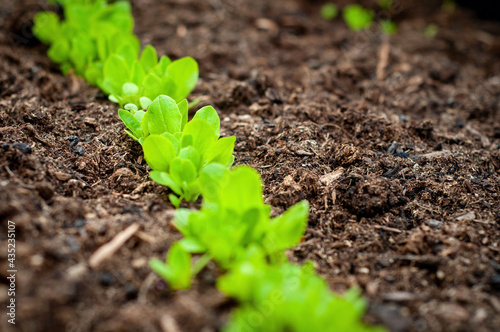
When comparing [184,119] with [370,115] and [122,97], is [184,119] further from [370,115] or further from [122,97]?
[370,115]

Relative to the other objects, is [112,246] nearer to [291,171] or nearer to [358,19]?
[291,171]

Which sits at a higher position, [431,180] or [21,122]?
[431,180]

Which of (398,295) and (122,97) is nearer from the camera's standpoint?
(398,295)

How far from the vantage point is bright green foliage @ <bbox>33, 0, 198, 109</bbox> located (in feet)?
6.86

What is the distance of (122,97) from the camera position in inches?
83.7

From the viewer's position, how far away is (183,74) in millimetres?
2150

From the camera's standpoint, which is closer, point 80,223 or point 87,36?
point 80,223

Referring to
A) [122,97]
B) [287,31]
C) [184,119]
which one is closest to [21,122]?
[122,97]

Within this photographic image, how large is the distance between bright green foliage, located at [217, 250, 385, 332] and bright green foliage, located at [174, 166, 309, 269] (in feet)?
0.31

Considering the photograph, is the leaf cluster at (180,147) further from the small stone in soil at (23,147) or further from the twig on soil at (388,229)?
the twig on soil at (388,229)

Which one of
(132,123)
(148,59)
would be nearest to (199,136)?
(132,123)

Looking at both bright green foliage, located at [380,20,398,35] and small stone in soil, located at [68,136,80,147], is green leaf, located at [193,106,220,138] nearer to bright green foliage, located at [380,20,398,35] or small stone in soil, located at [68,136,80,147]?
small stone in soil, located at [68,136,80,147]

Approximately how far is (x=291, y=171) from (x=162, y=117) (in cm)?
60

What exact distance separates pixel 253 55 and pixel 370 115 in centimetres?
114
